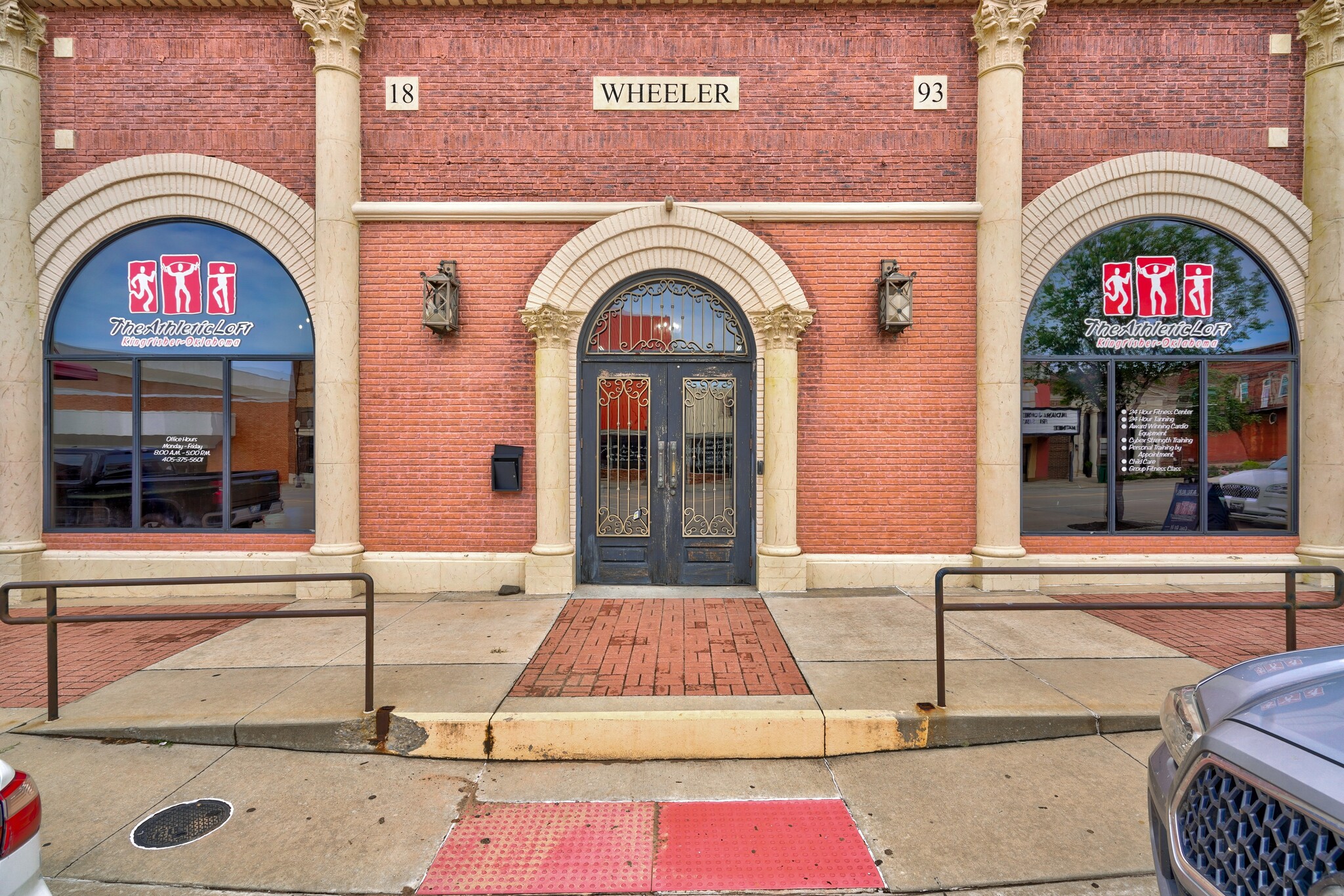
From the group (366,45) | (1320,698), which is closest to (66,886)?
(1320,698)

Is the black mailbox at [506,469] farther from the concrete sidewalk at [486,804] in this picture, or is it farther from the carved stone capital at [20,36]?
the carved stone capital at [20,36]

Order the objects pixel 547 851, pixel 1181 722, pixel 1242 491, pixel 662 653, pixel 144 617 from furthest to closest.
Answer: pixel 1242 491 → pixel 662 653 → pixel 144 617 → pixel 547 851 → pixel 1181 722

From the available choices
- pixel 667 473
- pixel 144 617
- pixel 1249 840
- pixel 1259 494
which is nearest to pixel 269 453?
pixel 144 617

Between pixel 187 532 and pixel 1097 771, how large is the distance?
962 cm

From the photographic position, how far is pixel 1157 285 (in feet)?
24.5

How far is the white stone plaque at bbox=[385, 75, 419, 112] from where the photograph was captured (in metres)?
7.28

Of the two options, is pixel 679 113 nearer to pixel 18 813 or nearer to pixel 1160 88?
pixel 1160 88

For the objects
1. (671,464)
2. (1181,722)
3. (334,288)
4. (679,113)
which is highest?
(679,113)

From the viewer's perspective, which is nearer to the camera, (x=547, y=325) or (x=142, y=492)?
(x=547, y=325)

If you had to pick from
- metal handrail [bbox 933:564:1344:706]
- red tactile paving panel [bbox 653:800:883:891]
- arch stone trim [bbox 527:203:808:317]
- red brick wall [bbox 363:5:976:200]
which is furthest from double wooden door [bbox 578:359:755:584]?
A: red tactile paving panel [bbox 653:800:883:891]

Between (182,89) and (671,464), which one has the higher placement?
(182,89)

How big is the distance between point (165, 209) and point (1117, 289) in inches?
482

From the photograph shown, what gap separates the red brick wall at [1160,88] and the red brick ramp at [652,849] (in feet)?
26.4

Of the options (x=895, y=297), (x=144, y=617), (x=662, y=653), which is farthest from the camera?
(x=895, y=297)
